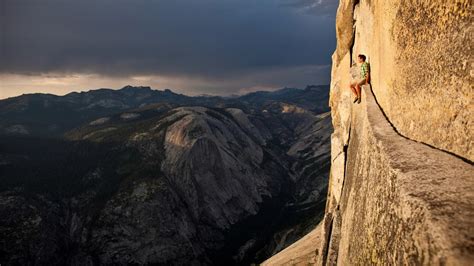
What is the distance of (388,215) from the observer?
8.86 metres

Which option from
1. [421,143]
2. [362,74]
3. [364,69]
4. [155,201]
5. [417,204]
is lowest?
[155,201]

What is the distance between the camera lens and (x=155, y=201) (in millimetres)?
135500

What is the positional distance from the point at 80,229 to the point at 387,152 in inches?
5573

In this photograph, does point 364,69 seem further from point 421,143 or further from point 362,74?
point 421,143

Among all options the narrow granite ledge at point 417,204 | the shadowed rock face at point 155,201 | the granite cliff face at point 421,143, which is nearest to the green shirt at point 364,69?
the granite cliff face at point 421,143

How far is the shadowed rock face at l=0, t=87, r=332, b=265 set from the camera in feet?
400

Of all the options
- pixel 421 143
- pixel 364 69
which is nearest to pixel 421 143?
pixel 421 143

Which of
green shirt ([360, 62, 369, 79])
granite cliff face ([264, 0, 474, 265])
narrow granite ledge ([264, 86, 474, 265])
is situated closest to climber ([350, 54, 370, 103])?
green shirt ([360, 62, 369, 79])

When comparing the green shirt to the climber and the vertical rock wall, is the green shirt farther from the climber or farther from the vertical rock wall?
the vertical rock wall

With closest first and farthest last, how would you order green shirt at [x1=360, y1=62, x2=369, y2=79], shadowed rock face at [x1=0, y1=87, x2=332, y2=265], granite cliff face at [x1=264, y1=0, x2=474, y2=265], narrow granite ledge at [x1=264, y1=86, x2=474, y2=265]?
narrow granite ledge at [x1=264, y1=86, x2=474, y2=265] < granite cliff face at [x1=264, y1=0, x2=474, y2=265] < green shirt at [x1=360, y1=62, x2=369, y2=79] < shadowed rock face at [x1=0, y1=87, x2=332, y2=265]

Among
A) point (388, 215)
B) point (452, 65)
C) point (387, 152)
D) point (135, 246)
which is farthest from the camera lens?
point (135, 246)

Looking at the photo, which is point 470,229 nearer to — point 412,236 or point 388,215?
point 412,236

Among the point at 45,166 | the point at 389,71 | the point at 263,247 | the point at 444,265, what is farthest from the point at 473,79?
the point at 45,166

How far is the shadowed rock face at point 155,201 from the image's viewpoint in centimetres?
12188
